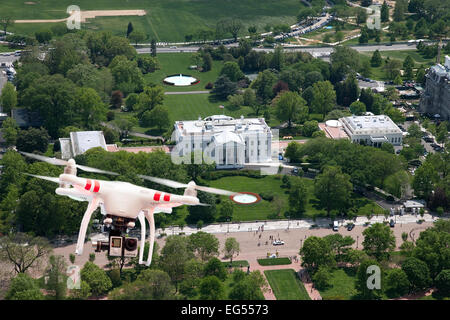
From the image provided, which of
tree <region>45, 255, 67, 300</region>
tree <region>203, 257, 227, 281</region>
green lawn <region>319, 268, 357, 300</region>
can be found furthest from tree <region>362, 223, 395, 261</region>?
tree <region>45, 255, 67, 300</region>

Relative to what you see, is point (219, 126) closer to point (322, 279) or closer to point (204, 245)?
point (204, 245)

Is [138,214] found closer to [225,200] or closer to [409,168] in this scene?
[225,200]

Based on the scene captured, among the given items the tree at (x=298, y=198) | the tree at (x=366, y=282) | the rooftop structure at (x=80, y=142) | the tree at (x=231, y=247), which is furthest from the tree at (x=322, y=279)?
the rooftop structure at (x=80, y=142)

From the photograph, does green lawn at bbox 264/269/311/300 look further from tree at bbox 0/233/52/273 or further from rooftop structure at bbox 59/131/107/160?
rooftop structure at bbox 59/131/107/160

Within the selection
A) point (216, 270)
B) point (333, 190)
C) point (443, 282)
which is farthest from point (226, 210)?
point (443, 282)

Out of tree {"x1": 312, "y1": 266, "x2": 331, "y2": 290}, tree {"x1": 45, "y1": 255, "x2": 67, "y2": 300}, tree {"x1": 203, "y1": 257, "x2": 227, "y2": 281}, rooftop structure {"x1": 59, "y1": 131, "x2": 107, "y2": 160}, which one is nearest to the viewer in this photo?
tree {"x1": 45, "y1": 255, "x2": 67, "y2": 300}
